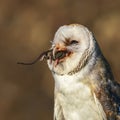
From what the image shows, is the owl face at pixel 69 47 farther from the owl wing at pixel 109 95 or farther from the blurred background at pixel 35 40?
the blurred background at pixel 35 40

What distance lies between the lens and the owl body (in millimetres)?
7867

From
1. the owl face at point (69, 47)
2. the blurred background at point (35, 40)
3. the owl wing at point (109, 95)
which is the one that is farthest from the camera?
the blurred background at point (35, 40)

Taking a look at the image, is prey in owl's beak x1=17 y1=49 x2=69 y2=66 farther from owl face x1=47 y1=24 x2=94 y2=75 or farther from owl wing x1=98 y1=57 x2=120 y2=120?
owl wing x1=98 y1=57 x2=120 y2=120

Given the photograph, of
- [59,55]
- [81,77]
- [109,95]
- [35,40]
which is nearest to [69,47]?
[59,55]

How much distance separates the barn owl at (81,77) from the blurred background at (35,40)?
21.9ft

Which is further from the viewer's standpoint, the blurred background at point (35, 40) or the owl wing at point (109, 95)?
the blurred background at point (35, 40)

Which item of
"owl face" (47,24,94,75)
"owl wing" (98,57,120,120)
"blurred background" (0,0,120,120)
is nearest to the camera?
"owl face" (47,24,94,75)

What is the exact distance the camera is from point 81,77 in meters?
8.05

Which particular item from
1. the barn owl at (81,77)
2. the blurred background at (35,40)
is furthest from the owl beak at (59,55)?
the blurred background at (35,40)

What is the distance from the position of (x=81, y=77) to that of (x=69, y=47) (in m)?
0.30

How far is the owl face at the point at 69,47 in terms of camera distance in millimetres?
7820

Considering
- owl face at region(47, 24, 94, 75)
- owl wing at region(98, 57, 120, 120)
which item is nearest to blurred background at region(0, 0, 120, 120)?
owl wing at region(98, 57, 120, 120)

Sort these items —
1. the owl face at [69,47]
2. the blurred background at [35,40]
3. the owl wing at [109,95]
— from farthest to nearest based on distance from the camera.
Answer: the blurred background at [35,40] → the owl wing at [109,95] → the owl face at [69,47]

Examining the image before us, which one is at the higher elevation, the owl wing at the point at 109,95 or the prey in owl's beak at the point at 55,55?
the prey in owl's beak at the point at 55,55
